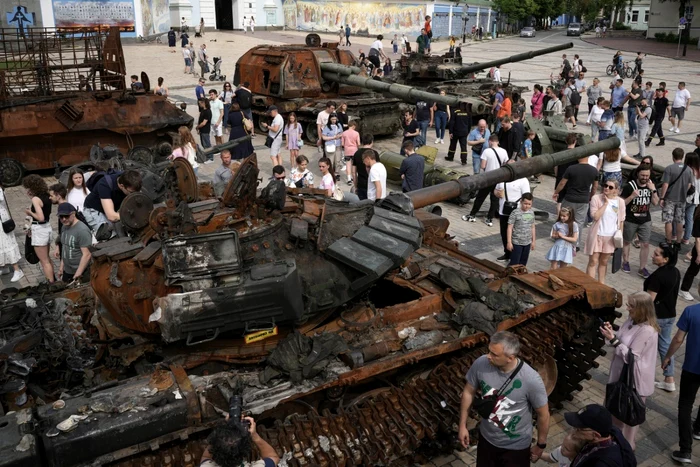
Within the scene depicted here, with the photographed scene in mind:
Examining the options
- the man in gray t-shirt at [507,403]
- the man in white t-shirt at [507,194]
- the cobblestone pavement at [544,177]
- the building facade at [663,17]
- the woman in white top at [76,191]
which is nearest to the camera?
the man in gray t-shirt at [507,403]

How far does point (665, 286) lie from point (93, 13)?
124ft

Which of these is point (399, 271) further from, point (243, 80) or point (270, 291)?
point (243, 80)

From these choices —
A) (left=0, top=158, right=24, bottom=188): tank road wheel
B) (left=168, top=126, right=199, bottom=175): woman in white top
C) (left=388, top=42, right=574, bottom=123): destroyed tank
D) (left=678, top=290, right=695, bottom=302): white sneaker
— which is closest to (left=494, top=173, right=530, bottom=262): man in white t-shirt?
(left=678, top=290, right=695, bottom=302): white sneaker

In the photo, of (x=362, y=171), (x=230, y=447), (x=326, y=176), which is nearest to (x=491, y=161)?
(x=362, y=171)

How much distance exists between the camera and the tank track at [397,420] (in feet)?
17.9

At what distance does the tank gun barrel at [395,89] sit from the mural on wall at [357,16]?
3719 cm

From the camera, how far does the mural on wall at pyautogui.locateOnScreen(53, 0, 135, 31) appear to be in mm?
36344

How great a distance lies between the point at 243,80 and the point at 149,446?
17.1 m

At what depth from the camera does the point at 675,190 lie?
37.6 feet

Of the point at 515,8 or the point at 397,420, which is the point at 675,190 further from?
the point at 515,8

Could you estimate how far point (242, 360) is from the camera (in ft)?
19.5

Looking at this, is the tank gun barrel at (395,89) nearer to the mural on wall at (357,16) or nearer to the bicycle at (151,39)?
the bicycle at (151,39)

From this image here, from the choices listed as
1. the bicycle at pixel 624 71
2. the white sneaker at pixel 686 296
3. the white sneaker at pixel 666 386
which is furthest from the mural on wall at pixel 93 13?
the white sneaker at pixel 666 386

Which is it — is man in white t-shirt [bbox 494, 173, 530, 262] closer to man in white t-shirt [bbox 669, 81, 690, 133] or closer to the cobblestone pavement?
the cobblestone pavement
